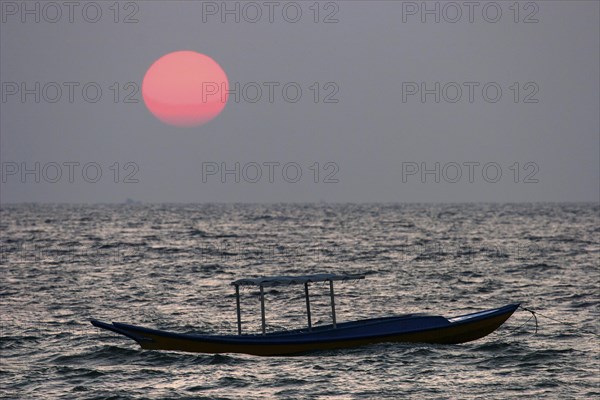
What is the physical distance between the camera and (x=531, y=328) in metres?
31.0

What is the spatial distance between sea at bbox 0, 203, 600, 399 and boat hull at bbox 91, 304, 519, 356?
0.92 ft

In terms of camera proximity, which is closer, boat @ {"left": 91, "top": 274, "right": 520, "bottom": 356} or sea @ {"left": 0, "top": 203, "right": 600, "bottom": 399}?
sea @ {"left": 0, "top": 203, "right": 600, "bottom": 399}

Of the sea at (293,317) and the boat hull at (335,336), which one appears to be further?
the boat hull at (335,336)

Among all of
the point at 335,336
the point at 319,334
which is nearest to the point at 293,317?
Result: the point at 319,334

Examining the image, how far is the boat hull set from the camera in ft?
82.9

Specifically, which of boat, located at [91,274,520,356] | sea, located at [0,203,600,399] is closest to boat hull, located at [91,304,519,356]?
boat, located at [91,274,520,356]

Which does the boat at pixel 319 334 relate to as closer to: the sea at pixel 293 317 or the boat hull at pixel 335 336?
the boat hull at pixel 335 336

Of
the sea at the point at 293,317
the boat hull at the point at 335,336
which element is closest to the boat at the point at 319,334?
the boat hull at the point at 335,336

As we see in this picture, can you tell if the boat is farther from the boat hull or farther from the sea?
the sea

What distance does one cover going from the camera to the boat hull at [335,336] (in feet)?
82.9

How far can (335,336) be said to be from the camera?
26172 millimetres

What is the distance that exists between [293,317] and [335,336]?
9056mm

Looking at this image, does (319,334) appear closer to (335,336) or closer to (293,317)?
(335,336)

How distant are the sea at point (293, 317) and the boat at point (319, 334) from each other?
293 millimetres
